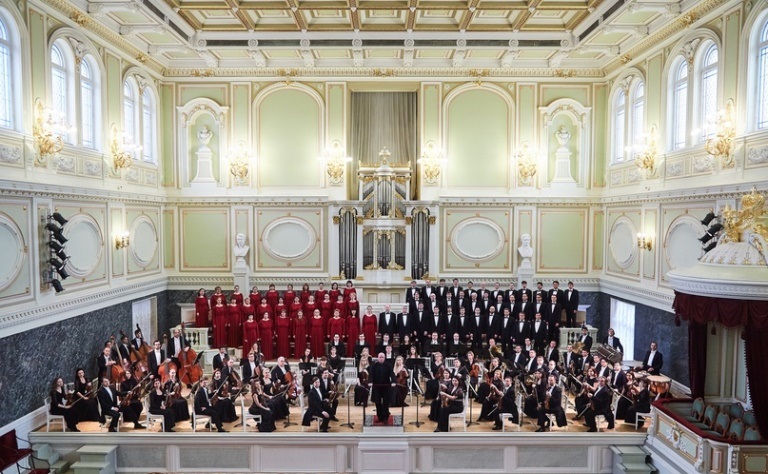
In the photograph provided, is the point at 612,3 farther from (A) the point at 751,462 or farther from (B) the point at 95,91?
(B) the point at 95,91

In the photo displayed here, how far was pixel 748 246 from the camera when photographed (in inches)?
344

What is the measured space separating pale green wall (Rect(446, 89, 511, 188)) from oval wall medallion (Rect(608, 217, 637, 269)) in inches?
148

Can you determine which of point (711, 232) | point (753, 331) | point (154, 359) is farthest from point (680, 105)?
point (154, 359)

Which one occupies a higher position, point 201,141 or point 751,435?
point 201,141

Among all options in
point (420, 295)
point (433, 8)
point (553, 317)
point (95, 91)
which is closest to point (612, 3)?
point (433, 8)

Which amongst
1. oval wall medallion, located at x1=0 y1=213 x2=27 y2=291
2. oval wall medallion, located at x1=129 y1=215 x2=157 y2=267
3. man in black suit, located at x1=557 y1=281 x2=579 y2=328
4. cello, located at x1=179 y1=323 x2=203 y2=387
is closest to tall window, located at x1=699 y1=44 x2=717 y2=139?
man in black suit, located at x1=557 y1=281 x2=579 y2=328

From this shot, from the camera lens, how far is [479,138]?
17406 millimetres

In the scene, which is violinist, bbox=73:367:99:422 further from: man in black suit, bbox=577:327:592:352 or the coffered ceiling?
man in black suit, bbox=577:327:592:352

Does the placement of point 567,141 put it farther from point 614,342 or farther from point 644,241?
point 614,342

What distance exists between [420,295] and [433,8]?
802 centimetres

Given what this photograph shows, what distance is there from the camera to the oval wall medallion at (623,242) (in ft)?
48.6

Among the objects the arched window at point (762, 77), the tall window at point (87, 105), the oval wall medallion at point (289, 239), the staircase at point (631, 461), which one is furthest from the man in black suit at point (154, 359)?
the arched window at point (762, 77)

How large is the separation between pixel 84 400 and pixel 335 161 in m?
9.96

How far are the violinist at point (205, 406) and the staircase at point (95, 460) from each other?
5.72ft
